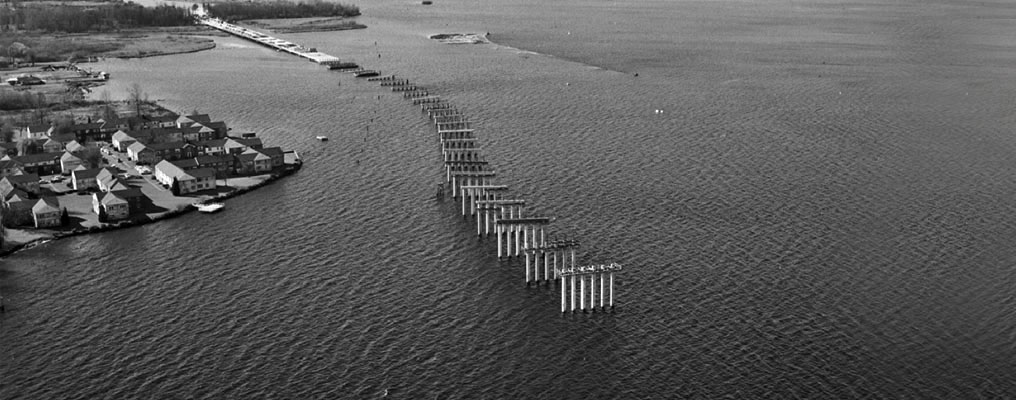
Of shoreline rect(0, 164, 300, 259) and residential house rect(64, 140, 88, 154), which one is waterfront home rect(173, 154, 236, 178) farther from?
residential house rect(64, 140, 88, 154)

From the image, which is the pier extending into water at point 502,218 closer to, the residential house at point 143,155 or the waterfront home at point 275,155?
the waterfront home at point 275,155

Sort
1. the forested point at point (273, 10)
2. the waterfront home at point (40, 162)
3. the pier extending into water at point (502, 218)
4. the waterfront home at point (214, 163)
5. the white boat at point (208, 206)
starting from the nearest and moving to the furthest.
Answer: the pier extending into water at point (502, 218) < the white boat at point (208, 206) < the waterfront home at point (214, 163) < the waterfront home at point (40, 162) < the forested point at point (273, 10)

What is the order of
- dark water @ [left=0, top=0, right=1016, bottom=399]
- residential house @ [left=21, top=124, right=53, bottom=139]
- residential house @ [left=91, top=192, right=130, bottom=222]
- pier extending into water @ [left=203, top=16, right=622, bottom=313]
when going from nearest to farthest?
1. dark water @ [left=0, top=0, right=1016, bottom=399]
2. pier extending into water @ [left=203, top=16, right=622, bottom=313]
3. residential house @ [left=91, top=192, right=130, bottom=222]
4. residential house @ [left=21, top=124, right=53, bottom=139]

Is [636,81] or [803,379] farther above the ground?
[636,81]

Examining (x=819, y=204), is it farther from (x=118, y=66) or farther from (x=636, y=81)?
(x=118, y=66)

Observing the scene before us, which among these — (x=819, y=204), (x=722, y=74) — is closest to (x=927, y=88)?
(x=722, y=74)

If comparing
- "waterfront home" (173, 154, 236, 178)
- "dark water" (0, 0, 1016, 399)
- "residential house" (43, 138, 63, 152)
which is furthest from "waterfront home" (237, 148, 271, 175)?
"residential house" (43, 138, 63, 152)

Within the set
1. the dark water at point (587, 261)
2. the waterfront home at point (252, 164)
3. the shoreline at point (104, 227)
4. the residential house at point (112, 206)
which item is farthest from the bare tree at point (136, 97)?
the residential house at point (112, 206)
